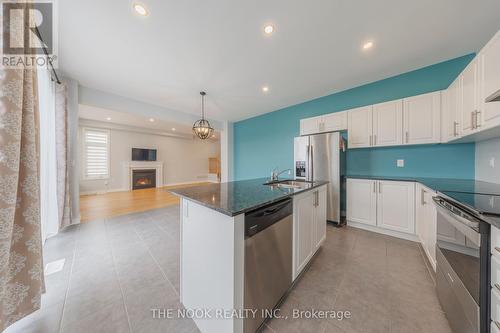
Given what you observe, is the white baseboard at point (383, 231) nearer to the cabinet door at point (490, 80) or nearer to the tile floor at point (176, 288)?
the tile floor at point (176, 288)

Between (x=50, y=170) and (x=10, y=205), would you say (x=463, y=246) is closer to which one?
(x=10, y=205)

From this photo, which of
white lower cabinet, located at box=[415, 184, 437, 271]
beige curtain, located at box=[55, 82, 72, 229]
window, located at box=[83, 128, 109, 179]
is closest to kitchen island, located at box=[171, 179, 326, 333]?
white lower cabinet, located at box=[415, 184, 437, 271]

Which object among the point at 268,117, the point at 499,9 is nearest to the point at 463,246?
the point at 499,9

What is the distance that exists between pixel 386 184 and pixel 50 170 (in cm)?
526

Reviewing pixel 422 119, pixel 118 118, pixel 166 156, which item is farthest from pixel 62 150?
pixel 422 119

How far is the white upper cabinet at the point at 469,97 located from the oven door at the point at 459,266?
1063mm

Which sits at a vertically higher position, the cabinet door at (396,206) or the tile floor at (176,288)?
the cabinet door at (396,206)

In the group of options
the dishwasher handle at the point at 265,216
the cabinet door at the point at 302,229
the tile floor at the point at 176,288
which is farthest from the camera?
the cabinet door at the point at 302,229

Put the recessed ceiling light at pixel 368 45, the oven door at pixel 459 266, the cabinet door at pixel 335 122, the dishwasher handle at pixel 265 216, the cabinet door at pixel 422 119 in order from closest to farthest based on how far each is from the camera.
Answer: the oven door at pixel 459 266 < the dishwasher handle at pixel 265 216 < the recessed ceiling light at pixel 368 45 < the cabinet door at pixel 422 119 < the cabinet door at pixel 335 122

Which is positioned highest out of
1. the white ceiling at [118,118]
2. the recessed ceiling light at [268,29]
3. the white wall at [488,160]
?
the white ceiling at [118,118]

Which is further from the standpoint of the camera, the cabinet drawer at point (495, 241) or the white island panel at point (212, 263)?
the white island panel at point (212, 263)

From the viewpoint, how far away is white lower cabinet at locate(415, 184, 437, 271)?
5.77ft

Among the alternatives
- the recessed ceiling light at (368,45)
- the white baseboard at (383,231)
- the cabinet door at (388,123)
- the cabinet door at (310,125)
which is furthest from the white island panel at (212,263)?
the cabinet door at (310,125)

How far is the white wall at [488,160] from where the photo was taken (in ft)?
6.03
